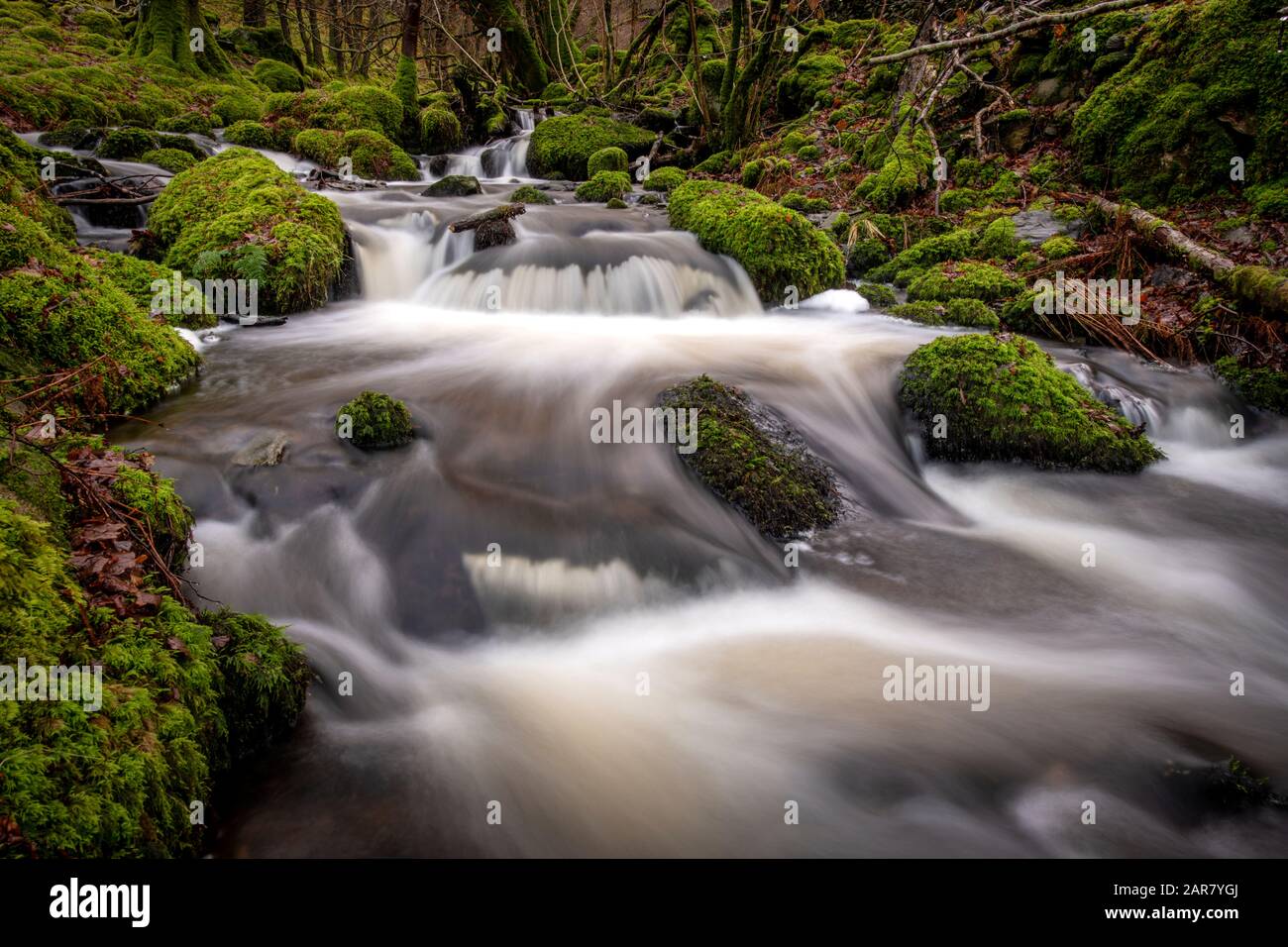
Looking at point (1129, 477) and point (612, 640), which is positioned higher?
point (1129, 477)

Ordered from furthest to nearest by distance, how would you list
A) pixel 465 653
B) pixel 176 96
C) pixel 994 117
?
pixel 176 96
pixel 994 117
pixel 465 653

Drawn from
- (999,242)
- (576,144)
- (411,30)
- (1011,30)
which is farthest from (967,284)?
(411,30)

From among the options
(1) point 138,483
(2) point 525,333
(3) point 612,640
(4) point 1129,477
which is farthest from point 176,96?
(4) point 1129,477

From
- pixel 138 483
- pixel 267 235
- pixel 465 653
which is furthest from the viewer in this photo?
pixel 267 235

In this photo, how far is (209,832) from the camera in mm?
2223

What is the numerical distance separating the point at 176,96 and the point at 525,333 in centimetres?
1465

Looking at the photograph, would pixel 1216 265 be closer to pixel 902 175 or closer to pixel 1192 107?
pixel 1192 107

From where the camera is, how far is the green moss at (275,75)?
20.2 m

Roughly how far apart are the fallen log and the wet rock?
8.43m

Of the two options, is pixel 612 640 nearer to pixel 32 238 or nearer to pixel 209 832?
pixel 209 832

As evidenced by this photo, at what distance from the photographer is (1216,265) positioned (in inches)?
268

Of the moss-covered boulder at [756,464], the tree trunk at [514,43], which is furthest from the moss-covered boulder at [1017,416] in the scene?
the tree trunk at [514,43]

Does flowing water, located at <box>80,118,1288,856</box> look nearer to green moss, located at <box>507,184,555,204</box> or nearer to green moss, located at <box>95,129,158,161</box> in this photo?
green moss, located at <box>507,184,555,204</box>

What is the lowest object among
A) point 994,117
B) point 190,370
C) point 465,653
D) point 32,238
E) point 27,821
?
point 465,653
